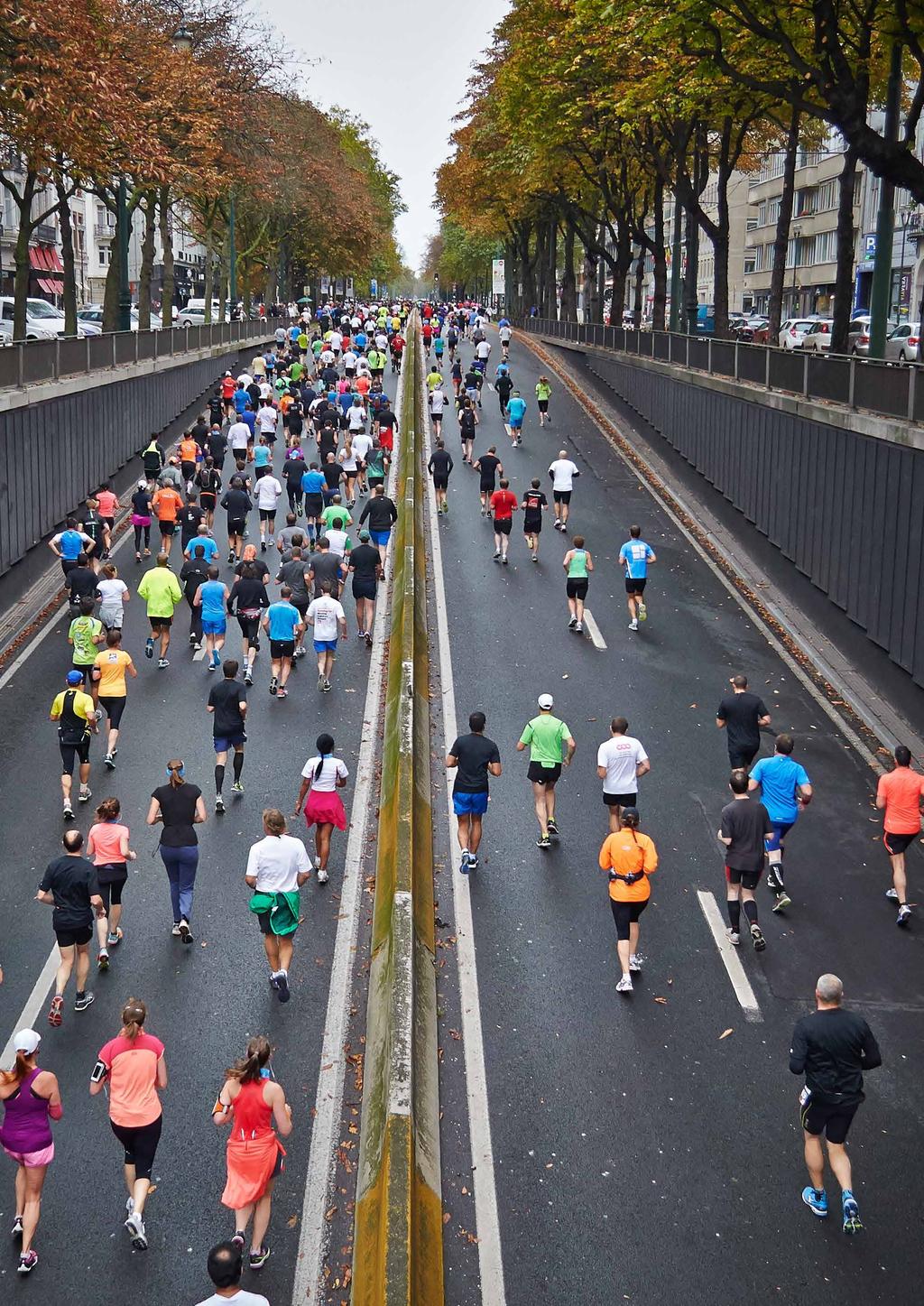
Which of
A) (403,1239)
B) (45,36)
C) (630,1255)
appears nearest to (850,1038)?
(630,1255)

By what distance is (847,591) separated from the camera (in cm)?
2027

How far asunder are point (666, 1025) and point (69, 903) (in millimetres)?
4835

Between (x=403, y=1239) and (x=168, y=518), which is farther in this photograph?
(x=168, y=518)

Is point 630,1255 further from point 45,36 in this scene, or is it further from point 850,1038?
point 45,36

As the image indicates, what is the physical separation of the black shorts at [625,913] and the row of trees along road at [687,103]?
38.1 feet

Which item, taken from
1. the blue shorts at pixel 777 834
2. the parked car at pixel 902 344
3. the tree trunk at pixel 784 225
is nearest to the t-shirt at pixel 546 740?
the blue shorts at pixel 777 834

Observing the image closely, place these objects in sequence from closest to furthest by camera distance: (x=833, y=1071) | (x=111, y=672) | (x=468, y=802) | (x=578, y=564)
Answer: (x=833, y=1071), (x=468, y=802), (x=111, y=672), (x=578, y=564)

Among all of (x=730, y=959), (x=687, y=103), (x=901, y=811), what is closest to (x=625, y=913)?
(x=730, y=959)

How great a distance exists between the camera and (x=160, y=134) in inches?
1459

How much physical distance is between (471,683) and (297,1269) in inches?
451

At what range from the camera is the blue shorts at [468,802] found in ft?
43.9

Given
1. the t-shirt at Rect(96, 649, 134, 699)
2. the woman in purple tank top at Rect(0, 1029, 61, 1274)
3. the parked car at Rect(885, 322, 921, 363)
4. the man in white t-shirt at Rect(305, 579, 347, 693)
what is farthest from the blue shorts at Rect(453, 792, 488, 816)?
the parked car at Rect(885, 322, 921, 363)

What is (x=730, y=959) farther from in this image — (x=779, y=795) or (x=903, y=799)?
(x=903, y=799)

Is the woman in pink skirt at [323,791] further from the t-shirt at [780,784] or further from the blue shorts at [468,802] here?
the t-shirt at [780,784]
